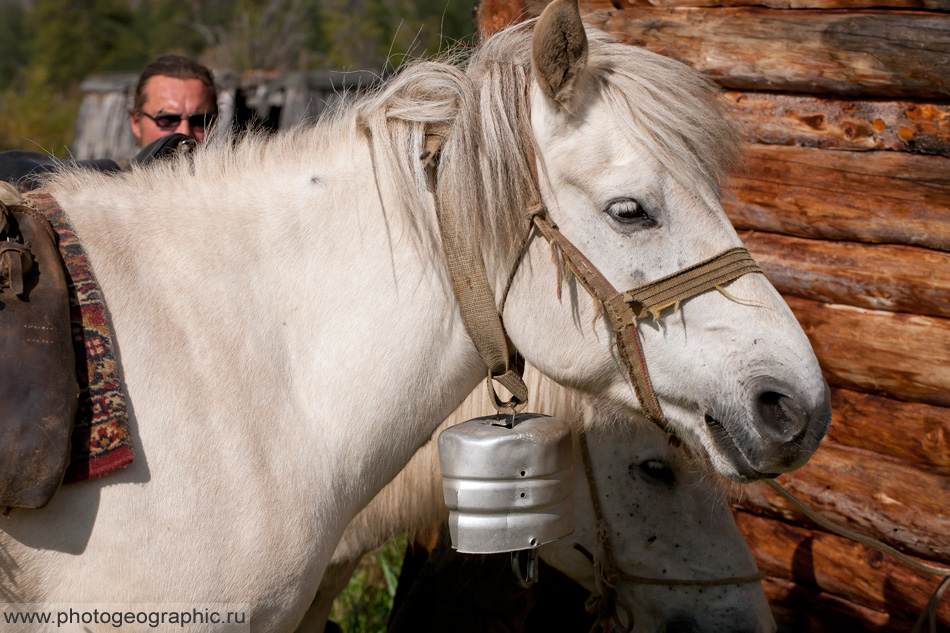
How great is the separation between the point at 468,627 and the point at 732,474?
5.27 ft

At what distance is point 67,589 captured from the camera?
1.23 metres

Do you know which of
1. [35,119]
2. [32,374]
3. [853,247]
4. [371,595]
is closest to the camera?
[32,374]

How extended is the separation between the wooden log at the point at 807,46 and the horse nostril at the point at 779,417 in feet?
4.80

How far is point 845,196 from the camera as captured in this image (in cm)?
267

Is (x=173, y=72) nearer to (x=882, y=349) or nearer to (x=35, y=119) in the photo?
(x=882, y=349)

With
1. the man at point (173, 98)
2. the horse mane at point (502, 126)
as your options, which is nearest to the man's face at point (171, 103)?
the man at point (173, 98)

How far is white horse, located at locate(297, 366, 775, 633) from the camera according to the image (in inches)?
80.4

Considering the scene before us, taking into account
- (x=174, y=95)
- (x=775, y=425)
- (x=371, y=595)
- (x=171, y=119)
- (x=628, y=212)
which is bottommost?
(x=371, y=595)

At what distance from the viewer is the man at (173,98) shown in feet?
10.3

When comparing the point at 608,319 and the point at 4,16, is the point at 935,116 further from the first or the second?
the point at 4,16

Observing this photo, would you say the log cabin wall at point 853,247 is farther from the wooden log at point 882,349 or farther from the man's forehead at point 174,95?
the man's forehead at point 174,95

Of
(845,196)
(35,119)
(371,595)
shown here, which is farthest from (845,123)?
(35,119)

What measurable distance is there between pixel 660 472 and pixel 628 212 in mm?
1026

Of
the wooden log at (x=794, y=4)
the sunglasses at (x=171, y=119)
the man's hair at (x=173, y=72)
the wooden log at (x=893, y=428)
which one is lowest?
the wooden log at (x=893, y=428)
